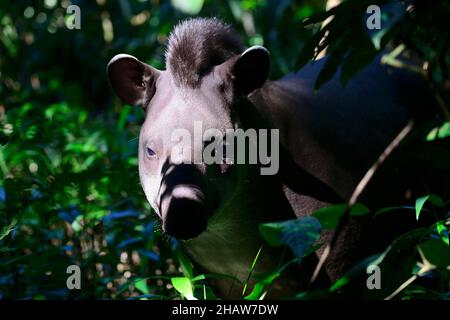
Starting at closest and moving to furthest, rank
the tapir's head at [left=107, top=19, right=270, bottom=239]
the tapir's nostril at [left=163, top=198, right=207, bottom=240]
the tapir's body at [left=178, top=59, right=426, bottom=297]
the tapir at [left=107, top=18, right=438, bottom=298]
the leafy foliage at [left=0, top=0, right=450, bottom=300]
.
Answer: the leafy foliage at [left=0, top=0, right=450, bottom=300], the tapir's nostril at [left=163, top=198, right=207, bottom=240], the tapir's head at [left=107, top=19, right=270, bottom=239], the tapir at [left=107, top=18, right=438, bottom=298], the tapir's body at [left=178, top=59, right=426, bottom=297]

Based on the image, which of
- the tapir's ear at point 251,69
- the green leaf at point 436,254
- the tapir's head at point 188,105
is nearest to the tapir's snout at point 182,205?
the tapir's head at point 188,105

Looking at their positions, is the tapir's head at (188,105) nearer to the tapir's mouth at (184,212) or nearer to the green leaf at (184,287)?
the tapir's mouth at (184,212)

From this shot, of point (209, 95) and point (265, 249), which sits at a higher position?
point (209, 95)

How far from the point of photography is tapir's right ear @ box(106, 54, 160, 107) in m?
3.22

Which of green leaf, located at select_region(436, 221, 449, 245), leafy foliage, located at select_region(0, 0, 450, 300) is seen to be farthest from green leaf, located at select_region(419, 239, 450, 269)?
green leaf, located at select_region(436, 221, 449, 245)

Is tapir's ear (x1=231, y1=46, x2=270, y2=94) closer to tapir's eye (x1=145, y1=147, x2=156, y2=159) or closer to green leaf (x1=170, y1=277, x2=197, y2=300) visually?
tapir's eye (x1=145, y1=147, x2=156, y2=159)

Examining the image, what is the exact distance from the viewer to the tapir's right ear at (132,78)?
127 inches

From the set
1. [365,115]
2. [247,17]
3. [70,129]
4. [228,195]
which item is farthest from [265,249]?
[247,17]

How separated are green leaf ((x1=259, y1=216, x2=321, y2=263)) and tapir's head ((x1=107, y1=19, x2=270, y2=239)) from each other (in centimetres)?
69

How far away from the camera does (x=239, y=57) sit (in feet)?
10.1

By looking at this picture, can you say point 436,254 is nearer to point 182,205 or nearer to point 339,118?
point 182,205

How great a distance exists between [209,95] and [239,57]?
209mm

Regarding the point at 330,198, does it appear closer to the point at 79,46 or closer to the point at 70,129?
the point at 70,129

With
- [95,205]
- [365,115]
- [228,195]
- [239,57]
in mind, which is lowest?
[95,205]
